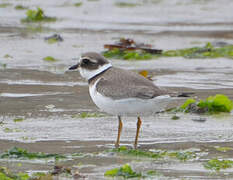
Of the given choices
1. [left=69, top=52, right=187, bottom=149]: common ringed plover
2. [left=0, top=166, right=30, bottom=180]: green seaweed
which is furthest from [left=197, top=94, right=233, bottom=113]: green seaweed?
[left=0, top=166, right=30, bottom=180]: green seaweed

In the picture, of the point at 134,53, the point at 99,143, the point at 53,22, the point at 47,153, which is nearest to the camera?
the point at 47,153

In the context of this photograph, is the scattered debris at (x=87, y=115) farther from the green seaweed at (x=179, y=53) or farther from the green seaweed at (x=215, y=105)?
the green seaweed at (x=179, y=53)

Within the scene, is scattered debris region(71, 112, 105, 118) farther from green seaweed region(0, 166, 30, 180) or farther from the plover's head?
green seaweed region(0, 166, 30, 180)

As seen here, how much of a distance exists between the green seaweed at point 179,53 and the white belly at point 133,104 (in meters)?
4.61

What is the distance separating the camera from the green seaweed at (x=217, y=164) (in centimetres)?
505

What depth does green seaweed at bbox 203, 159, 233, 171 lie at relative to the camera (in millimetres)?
5055

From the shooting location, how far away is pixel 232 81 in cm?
888

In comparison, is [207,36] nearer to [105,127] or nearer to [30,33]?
[30,33]

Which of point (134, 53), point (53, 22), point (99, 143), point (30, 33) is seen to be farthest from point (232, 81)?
point (53, 22)

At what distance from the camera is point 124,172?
15.8ft

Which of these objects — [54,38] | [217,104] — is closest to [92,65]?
[217,104]

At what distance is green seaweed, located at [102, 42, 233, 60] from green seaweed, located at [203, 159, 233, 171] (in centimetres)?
538

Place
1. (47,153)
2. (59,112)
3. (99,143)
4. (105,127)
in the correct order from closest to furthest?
1. (47,153)
2. (99,143)
3. (105,127)
4. (59,112)

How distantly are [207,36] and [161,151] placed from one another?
7.78m
